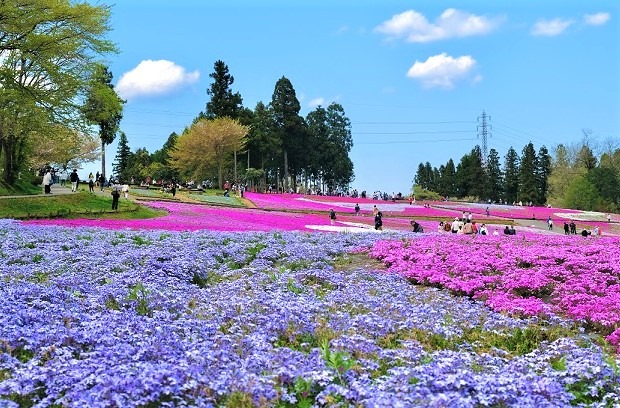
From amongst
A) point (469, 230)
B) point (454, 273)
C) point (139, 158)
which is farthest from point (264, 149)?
point (454, 273)

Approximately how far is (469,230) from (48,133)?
23454 millimetres

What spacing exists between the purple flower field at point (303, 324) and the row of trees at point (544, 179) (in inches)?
3411

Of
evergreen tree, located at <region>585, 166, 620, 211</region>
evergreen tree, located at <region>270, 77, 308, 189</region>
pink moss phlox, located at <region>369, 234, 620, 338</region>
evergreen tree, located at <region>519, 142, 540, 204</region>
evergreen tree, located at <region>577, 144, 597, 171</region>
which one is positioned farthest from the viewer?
evergreen tree, located at <region>577, 144, 597, 171</region>

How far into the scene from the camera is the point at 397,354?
243 inches

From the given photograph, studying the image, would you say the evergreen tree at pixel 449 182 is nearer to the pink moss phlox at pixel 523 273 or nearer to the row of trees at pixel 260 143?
the row of trees at pixel 260 143

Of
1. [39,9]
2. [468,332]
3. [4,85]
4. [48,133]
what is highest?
[39,9]

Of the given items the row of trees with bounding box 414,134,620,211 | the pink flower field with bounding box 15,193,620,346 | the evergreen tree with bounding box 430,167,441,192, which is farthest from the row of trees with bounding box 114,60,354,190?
the pink flower field with bounding box 15,193,620,346

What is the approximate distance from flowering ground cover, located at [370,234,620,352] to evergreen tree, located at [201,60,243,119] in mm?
77790

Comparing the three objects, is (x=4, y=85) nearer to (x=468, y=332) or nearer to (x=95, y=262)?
(x=95, y=262)

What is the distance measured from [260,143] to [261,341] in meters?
86.2

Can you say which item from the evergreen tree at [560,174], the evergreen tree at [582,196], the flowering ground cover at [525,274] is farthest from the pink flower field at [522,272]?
the evergreen tree at [560,174]

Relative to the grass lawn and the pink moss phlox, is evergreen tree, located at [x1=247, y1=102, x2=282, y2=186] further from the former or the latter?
the pink moss phlox

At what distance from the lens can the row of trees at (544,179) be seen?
309 ft

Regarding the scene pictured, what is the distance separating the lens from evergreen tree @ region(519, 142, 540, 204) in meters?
108
